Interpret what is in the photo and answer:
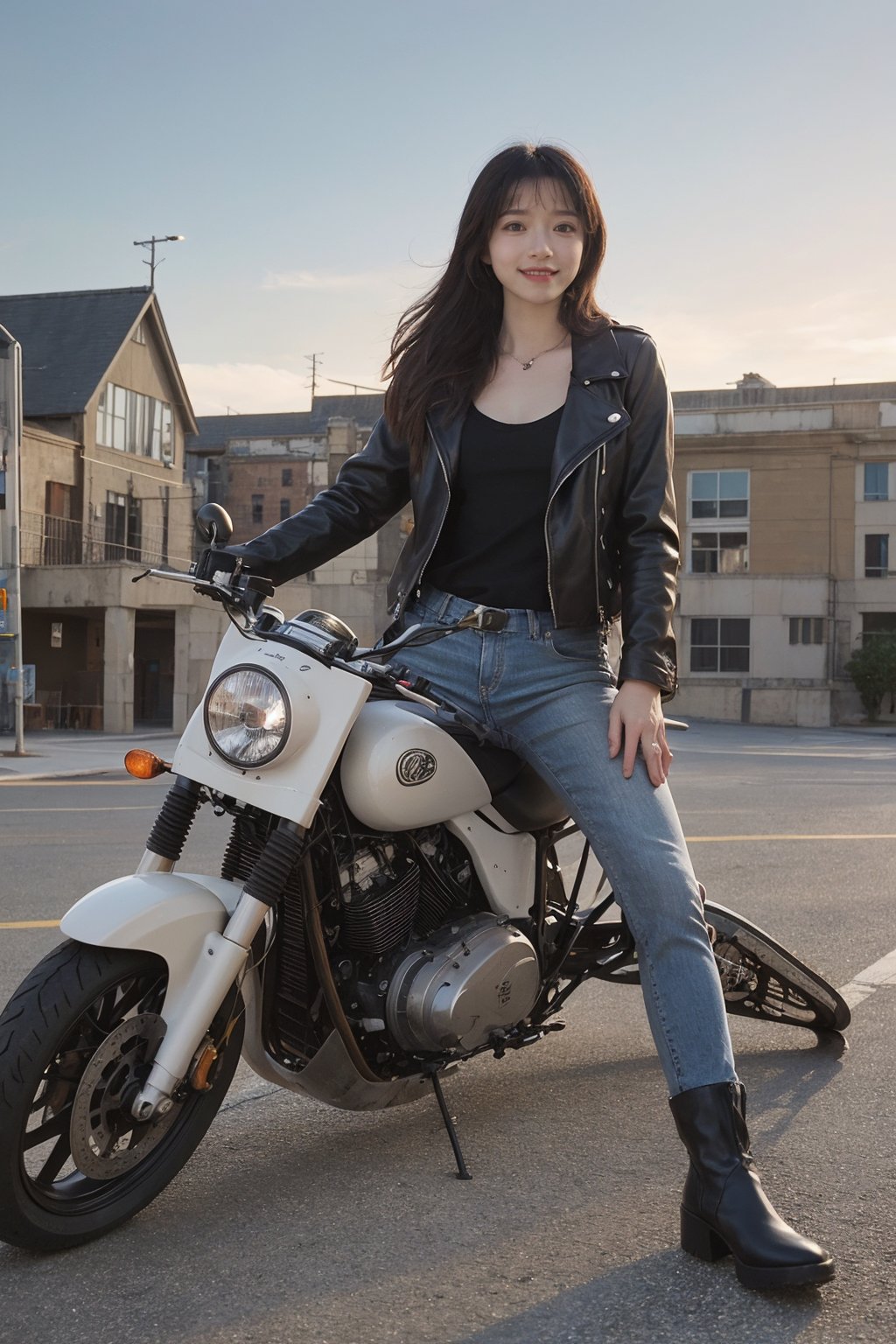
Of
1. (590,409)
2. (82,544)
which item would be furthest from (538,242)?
(82,544)

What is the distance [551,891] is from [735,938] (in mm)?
707

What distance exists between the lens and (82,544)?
4394cm

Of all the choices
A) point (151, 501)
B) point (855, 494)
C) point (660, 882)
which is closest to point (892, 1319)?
point (660, 882)

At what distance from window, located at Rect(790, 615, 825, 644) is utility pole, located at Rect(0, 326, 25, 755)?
31.6 metres

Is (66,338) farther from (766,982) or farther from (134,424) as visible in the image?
(766,982)

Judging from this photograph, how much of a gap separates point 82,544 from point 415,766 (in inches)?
1678

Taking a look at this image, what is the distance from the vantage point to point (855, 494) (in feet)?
192

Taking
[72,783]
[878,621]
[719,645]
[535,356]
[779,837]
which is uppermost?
[878,621]

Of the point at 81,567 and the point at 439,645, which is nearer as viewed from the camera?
the point at 439,645

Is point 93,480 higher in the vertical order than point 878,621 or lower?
higher

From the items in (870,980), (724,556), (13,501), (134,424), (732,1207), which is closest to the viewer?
(732,1207)

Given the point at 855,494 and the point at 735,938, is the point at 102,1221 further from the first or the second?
the point at 855,494

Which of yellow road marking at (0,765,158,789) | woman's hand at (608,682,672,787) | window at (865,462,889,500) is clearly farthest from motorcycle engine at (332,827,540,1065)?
window at (865,462,889,500)

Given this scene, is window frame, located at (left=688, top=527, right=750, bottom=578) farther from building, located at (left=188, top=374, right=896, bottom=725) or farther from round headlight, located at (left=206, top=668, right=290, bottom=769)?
round headlight, located at (left=206, top=668, right=290, bottom=769)
